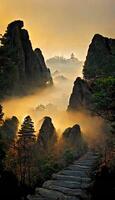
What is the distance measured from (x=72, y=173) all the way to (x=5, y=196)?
7.95 meters

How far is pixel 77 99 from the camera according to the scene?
4500 centimetres

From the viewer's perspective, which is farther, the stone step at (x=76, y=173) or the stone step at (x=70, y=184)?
the stone step at (x=76, y=173)

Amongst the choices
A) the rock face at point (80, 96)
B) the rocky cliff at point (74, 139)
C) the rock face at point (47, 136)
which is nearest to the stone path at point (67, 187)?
the rock face at point (47, 136)

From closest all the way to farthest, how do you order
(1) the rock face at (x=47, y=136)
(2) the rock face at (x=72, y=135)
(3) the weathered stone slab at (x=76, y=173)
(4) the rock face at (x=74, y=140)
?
(3) the weathered stone slab at (x=76, y=173), (1) the rock face at (x=47, y=136), (4) the rock face at (x=74, y=140), (2) the rock face at (x=72, y=135)

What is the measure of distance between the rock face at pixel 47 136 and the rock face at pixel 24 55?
19.7m

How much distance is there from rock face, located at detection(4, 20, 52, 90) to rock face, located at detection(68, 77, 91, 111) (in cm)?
1044

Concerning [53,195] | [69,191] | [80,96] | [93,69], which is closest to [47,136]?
[93,69]

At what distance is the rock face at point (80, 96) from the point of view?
44281 millimetres

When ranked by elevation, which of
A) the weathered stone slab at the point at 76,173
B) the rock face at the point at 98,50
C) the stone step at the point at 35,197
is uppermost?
the rock face at the point at 98,50

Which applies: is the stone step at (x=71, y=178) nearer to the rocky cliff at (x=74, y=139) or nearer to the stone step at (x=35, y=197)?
the stone step at (x=35, y=197)

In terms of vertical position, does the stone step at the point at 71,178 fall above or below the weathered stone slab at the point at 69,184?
above

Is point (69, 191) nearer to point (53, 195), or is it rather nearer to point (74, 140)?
point (53, 195)

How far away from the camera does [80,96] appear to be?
147ft

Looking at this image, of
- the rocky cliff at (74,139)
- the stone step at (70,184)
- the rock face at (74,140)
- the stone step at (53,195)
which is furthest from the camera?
the rocky cliff at (74,139)
